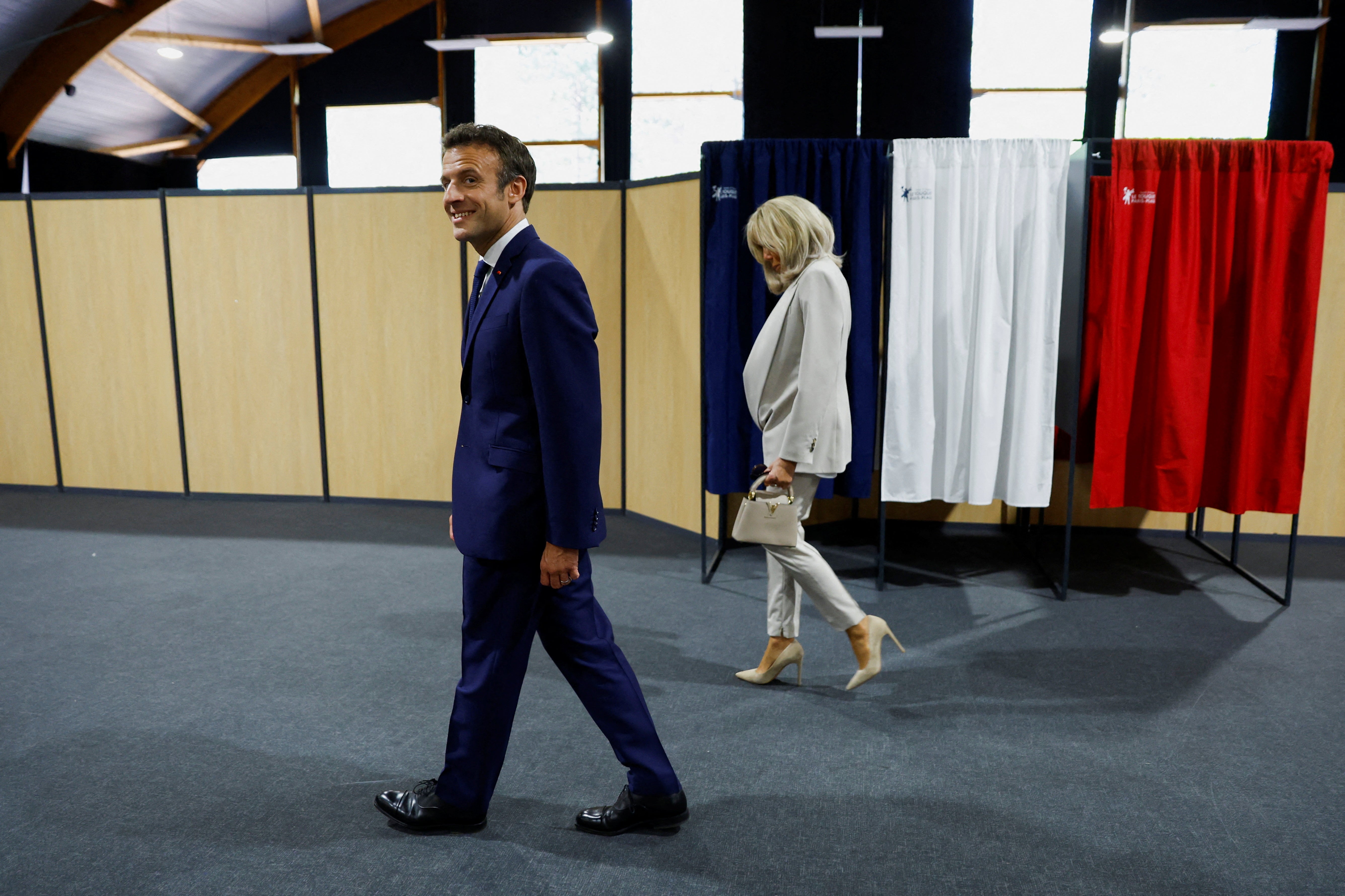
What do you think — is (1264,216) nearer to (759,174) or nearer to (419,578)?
(759,174)

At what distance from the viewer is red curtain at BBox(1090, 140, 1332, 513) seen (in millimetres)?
3053

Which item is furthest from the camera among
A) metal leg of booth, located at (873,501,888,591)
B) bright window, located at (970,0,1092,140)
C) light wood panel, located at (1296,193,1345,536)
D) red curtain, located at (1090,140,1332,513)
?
bright window, located at (970,0,1092,140)

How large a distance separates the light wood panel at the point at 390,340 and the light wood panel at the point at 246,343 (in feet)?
0.46

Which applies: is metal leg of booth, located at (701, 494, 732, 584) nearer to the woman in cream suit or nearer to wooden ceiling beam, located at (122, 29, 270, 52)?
the woman in cream suit

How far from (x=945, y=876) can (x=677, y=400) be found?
2.74 meters

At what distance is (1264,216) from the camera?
3.06 metres

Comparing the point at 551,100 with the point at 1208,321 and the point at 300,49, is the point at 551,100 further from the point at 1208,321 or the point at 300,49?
the point at 1208,321

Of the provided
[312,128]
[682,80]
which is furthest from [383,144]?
[682,80]

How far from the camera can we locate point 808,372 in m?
2.24

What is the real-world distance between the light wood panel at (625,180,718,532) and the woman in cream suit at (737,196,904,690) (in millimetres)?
1454

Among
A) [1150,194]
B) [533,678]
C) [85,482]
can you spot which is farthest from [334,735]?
[85,482]

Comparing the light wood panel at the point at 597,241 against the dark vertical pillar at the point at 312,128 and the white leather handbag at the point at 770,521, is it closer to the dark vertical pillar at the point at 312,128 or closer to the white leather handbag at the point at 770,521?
the white leather handbag at the point at 770,521

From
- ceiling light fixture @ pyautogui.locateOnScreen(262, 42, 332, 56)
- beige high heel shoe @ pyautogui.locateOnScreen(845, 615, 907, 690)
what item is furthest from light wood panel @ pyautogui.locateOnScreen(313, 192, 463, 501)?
ceiling light fixture @ pyautogui.locateOnScreen(262, 42, 332, 56)

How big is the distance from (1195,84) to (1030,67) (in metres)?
1.57
